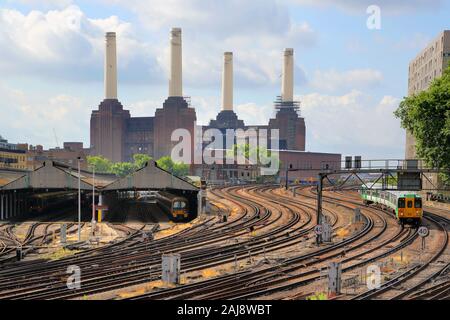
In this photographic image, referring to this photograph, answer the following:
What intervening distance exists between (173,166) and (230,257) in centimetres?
15462

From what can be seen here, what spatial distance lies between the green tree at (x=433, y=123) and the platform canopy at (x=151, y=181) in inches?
997

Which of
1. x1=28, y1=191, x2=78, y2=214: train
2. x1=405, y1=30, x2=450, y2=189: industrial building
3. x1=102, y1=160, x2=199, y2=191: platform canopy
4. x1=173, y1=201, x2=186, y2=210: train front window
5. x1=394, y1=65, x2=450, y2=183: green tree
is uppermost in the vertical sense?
x1=405, y1=30, x2=450, y2=189: industrial building

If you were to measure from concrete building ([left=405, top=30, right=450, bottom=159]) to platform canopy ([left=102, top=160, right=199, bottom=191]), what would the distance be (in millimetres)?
46991

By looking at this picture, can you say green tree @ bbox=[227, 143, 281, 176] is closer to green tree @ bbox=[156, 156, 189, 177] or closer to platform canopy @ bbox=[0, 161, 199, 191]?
green tree @ bbox=[156, 156, 189, 177]

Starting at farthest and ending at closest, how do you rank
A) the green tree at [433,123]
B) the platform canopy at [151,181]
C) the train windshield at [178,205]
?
the platform canopy at [151,181] < the train windshield at [178,205] < the green tree at [433,123]

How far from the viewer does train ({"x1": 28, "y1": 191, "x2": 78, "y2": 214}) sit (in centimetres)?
7894

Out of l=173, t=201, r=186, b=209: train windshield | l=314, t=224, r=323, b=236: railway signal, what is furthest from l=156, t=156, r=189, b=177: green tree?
l=314, t=224, r=323, b=236: railway signal

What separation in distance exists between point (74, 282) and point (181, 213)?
3993 cm

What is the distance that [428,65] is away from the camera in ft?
387

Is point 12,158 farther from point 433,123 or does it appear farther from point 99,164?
point 433,123

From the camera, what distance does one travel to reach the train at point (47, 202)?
3108 inches

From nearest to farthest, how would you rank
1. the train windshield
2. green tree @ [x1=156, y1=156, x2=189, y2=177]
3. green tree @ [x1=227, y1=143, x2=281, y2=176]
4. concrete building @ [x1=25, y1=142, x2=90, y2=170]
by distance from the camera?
the train windshield < concrete building @ [x1=25, y1=142, x2=90, y2=170] < green tree @ [x1=156, y1=156, x2=189, y2=177] < green tree @ [x1=227, y1=143, x2=281, y2=176]

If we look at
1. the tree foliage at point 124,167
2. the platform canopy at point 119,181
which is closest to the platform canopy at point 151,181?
the platform canopy at point 119,181

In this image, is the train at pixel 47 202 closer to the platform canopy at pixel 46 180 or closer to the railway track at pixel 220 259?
the platform canopy at pixel 46 180
